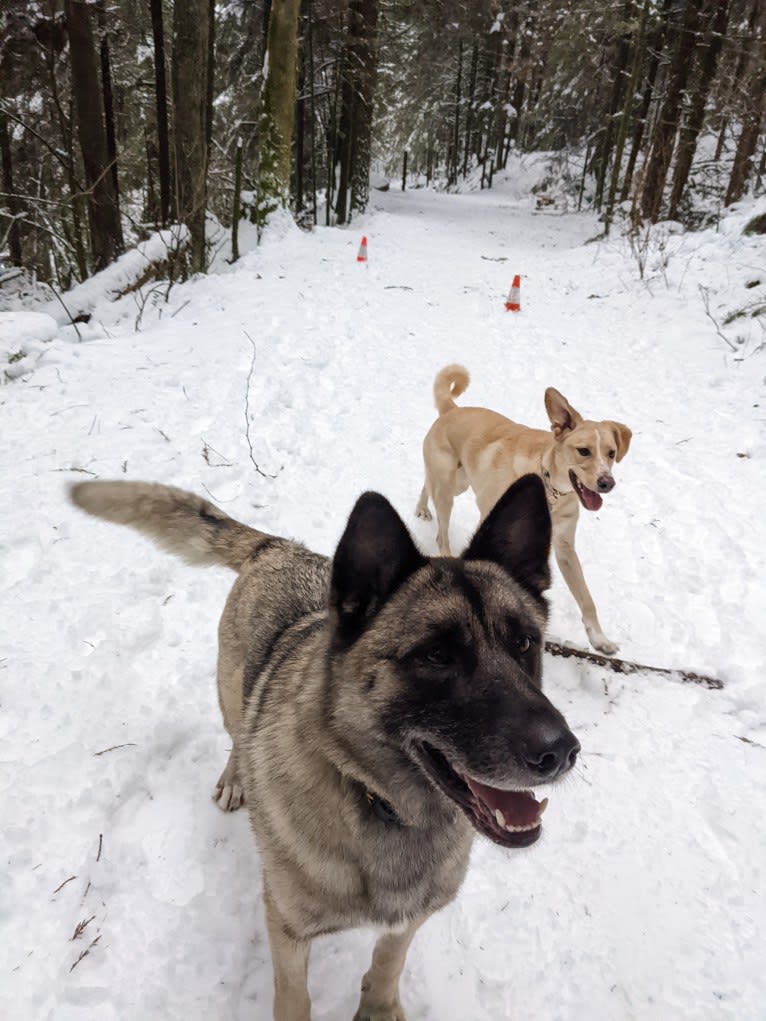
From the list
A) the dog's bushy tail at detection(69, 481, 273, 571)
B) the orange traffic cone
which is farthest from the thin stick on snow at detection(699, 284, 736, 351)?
the dog's bushy tail at detection(69, 481, 273, 571)

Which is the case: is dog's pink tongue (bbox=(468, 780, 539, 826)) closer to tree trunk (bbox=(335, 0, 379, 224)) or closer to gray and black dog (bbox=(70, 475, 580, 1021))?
gray and black dog (bbox=(70, 475, 580, 1021))

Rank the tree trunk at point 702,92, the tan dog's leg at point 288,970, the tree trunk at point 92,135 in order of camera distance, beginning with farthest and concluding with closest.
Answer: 1. the tree trunk at point 702,92
2. the tree trunk at point 92,135
3. the tan dog's leg at point 288,970

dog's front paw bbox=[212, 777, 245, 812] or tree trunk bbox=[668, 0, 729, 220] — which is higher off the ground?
tree trunk bbox=[668, 0, 729, 220]

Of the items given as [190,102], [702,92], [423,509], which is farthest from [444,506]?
[702,92]

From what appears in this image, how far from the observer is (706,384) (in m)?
7.38

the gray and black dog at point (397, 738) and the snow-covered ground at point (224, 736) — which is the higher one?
the gray and black dog at point (397, 738)

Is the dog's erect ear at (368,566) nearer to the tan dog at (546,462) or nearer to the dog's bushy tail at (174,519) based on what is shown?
the dog's bushy tail at (174,519)

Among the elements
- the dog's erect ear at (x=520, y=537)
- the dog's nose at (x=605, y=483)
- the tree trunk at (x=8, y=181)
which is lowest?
the dog's nose at (x=605, y=483)

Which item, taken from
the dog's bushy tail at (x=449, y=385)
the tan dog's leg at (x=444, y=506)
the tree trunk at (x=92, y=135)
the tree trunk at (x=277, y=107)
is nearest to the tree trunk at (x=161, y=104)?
the tree trunk at (x=92, y=135)

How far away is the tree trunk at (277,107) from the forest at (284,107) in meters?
0.03

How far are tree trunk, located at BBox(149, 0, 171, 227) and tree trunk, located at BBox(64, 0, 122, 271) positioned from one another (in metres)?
1.00

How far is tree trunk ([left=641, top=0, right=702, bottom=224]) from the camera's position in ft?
46.6

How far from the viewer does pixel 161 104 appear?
10836mm

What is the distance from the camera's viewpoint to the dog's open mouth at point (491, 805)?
1519mm
